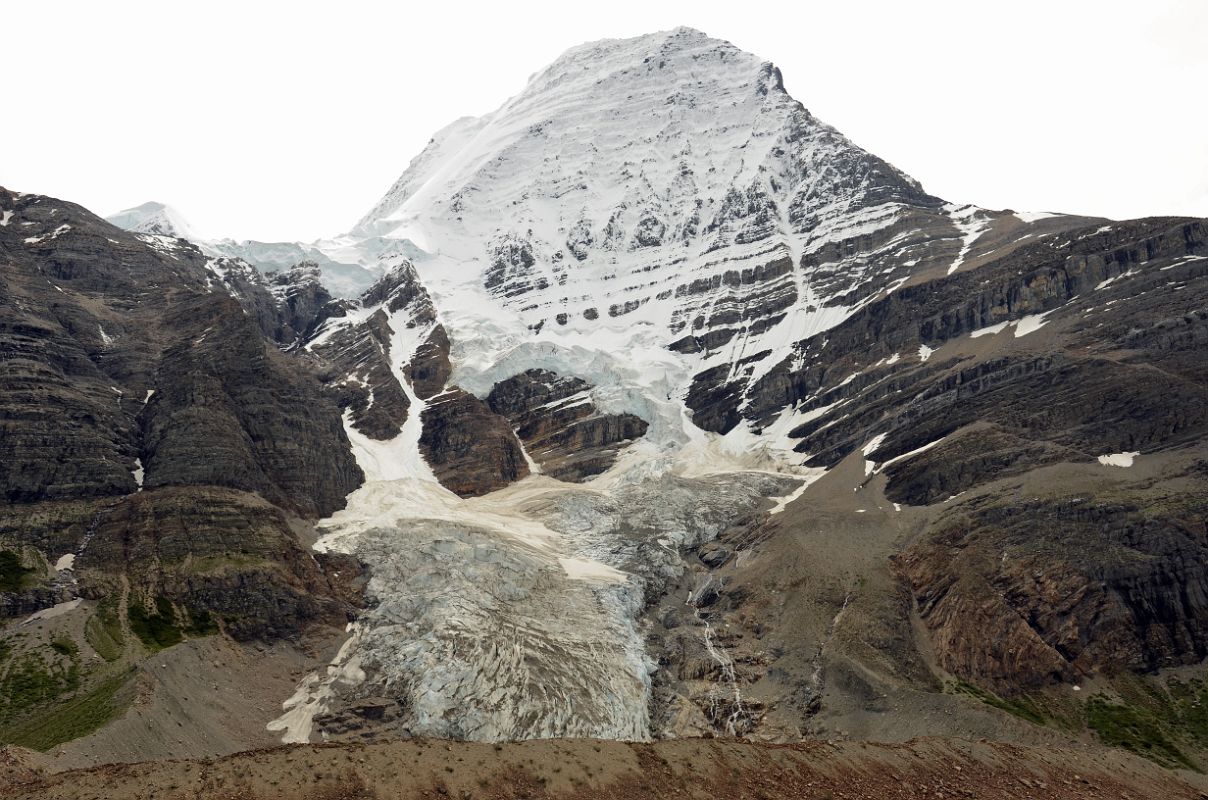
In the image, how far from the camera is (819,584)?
82.3 metres

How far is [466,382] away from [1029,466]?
107m

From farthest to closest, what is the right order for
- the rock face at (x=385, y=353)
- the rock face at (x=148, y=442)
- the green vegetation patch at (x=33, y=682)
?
the rock face at (x=385, y=353) → the rock face at (x=148, y=442) → the green vegetation patch at (x=33, y=682)

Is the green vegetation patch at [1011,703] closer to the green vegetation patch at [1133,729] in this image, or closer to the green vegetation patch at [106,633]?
the green vegetation patch at [1133,729]

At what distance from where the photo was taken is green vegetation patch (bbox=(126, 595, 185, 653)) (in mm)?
67213

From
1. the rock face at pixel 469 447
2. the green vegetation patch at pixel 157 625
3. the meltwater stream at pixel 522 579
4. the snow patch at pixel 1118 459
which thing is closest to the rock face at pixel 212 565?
the green vegetation patch at pixel 157 625

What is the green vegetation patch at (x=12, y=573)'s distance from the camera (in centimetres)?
6906

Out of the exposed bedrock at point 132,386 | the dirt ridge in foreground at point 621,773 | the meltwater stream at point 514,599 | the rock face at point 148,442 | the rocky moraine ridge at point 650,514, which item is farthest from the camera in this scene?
the exposed bedrock at point 132,386

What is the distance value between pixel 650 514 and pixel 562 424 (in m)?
43.2

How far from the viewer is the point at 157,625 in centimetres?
7006

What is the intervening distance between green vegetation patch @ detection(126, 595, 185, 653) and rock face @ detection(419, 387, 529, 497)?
57.6 meters

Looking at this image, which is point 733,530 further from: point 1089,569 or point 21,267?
point 21,267

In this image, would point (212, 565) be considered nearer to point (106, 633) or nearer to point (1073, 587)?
point (106, 633)

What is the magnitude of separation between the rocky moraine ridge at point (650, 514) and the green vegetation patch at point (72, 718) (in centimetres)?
35

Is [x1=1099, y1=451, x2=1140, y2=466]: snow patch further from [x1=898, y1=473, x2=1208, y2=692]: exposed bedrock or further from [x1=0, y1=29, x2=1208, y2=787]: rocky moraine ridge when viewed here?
[x1=898, y1=473, x2=1208, y2=692]: exposed bedrock
